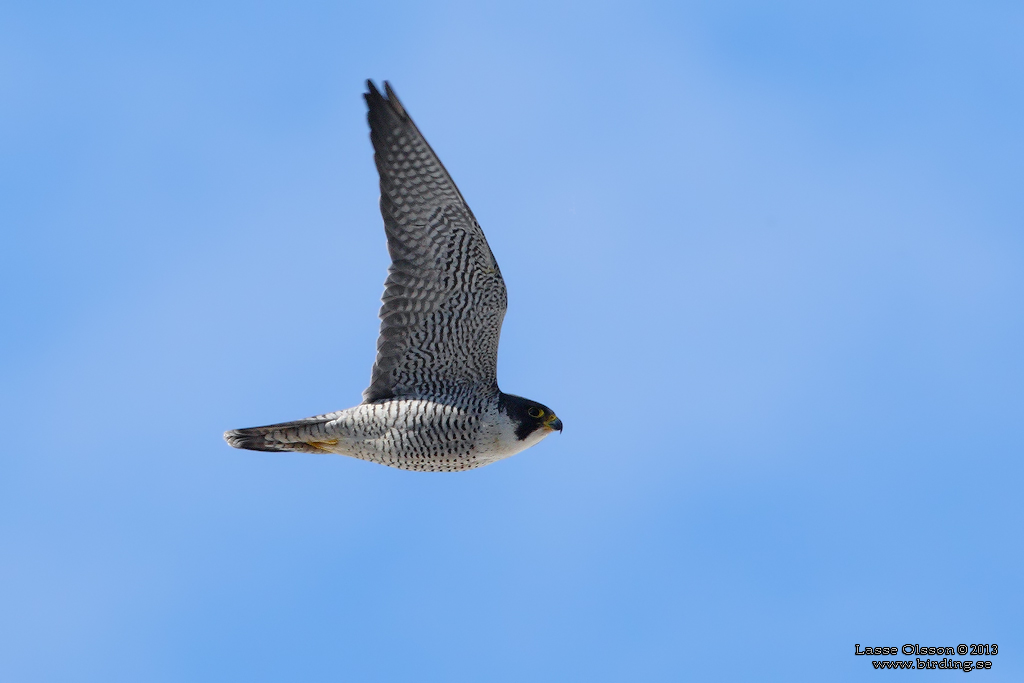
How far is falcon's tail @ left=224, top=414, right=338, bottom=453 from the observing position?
11570 mm

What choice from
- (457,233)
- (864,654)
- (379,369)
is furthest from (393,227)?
(864,654)

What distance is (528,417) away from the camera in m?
11.8

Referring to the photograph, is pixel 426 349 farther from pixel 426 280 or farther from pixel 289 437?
pixel 289 437

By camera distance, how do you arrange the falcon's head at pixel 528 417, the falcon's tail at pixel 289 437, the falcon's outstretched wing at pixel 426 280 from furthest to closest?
the falcon's head at pixel 528 417 < the falcon's tail at pixel 289 437 < the falcon's outstretched wing at pixel 426 280

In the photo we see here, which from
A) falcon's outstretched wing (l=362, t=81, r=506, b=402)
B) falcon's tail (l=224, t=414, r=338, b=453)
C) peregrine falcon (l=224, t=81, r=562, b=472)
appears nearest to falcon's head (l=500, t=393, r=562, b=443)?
peregrine falcon (l=224, t=81, r=562, b=472)

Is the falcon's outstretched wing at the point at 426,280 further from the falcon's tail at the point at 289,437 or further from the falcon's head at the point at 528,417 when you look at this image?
the falcon's tail at the point at 289,437

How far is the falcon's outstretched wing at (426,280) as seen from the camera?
1114cm

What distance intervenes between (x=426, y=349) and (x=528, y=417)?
1.20 m

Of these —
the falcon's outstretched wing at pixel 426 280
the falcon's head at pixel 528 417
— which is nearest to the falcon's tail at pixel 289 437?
the falcon's outstretched wing at pixel 426 280

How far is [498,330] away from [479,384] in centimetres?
57

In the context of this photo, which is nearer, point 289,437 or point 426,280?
point 426,280

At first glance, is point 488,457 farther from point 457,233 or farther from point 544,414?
point 457,233

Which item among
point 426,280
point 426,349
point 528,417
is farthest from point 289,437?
point 528,417

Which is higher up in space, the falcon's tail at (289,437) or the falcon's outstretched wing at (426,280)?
the falcon's outstretched wing at (426,280)
